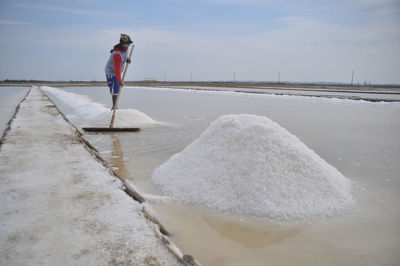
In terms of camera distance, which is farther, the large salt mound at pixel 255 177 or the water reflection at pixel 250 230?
the large salt mound at pixel 255 177

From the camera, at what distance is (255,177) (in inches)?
77.9

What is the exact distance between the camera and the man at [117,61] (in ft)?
14.5

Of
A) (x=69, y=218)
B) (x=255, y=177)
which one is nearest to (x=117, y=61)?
(x=255, y=177)

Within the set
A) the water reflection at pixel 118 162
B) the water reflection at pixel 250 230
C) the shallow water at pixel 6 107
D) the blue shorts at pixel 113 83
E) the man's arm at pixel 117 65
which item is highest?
the man's arm at pixel 117 65

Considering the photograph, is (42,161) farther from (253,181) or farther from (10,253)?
(253,181)

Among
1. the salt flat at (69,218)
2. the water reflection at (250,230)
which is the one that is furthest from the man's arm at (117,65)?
the water reflection at (250,230)

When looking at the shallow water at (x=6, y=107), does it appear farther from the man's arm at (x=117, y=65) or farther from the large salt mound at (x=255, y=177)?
the large salt mound at (x=255, y=177)

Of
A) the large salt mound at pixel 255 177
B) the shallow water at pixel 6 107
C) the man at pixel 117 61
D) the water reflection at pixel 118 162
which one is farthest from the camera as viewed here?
the shallow water at pixel 6 107

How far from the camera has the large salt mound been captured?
184 centimetres

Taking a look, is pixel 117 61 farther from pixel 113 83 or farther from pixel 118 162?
pixel 118 162

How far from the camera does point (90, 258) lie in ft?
3.69

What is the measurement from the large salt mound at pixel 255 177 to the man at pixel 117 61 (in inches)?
101

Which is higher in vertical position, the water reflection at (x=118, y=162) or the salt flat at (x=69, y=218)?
the salt flat at (x=69, y=218)

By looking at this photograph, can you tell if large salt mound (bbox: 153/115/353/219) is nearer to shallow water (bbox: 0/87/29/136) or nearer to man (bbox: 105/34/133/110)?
man (bbox: 105/34/133/110)
